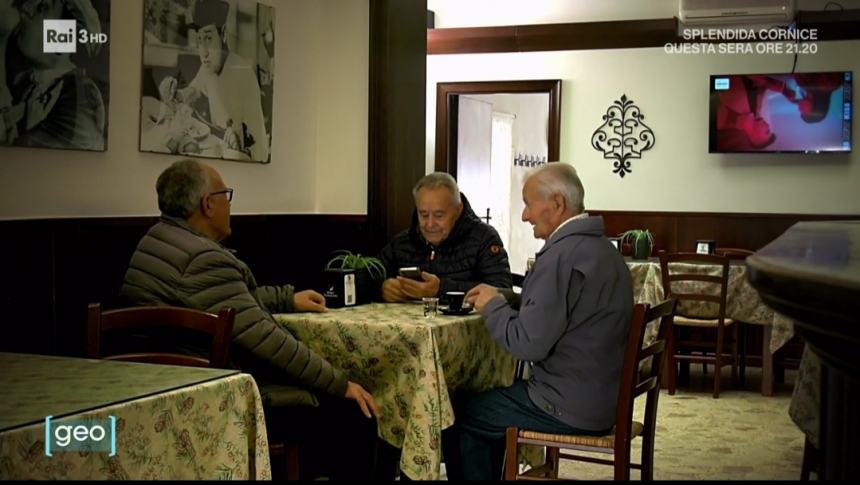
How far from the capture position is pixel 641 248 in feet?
23.2

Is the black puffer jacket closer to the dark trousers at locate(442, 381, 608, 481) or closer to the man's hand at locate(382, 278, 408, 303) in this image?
the man's hand at locate(382, 278, 408, 303)

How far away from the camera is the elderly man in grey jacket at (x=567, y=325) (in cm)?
305

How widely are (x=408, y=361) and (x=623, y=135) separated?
5.45 metres

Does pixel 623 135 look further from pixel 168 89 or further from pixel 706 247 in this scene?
pixel 168 89

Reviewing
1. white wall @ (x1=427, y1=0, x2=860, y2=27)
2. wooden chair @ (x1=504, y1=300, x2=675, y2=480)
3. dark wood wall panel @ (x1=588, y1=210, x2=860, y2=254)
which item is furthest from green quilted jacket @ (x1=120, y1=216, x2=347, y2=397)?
white wall @ (x1=427, y1=0, x2=860, y2=27)

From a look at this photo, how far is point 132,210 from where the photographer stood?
3797mm

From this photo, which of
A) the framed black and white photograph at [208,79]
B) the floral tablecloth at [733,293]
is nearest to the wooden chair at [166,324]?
the framed black and white photograph at [208,79]

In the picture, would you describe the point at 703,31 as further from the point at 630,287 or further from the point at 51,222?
the point at 51,222

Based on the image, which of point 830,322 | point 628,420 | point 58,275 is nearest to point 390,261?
point 58,275

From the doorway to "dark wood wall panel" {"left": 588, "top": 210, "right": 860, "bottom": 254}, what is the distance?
0.82m

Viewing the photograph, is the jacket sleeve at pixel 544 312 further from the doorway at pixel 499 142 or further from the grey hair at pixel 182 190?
the doorway at pixel 499 142

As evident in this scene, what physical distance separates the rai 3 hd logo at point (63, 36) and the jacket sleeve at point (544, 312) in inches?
67.6

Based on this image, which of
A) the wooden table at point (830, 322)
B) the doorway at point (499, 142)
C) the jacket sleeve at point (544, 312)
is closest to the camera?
the wooden table at point (830, 322)

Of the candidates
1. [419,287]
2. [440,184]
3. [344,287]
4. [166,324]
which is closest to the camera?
[166,324]
